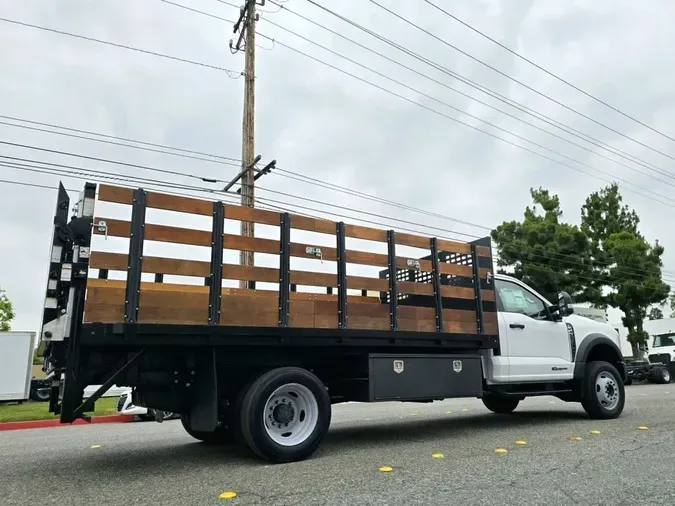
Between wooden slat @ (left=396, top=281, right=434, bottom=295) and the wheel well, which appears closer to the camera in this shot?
wooden slat @ (left=396, top=281, right=434, bottom=295)

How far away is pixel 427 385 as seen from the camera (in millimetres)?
6191

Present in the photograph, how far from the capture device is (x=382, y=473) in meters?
4.57

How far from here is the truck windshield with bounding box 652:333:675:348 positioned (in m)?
23.6

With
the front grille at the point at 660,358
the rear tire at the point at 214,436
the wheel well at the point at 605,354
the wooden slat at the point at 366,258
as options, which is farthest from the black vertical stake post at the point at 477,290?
the front grille at the point at 660,358

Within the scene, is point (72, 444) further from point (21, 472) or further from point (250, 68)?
point (250, 68)

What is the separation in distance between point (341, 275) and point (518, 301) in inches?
126

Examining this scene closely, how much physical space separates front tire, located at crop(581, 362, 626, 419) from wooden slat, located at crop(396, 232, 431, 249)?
10.8 ft

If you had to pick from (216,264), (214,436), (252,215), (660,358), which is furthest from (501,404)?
(660,358)

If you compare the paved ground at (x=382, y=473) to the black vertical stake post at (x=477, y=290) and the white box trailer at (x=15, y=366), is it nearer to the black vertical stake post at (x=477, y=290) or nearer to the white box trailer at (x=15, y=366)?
the black vertical stake post at (x=477, y=290)

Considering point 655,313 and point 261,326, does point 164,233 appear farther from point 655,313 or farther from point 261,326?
point 655,313

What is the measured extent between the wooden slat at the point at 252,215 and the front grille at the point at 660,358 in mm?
22123

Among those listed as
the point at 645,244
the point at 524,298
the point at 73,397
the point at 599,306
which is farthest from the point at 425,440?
the point at 645,244

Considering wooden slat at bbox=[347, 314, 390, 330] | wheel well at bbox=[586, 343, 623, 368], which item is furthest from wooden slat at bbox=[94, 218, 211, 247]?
wheel well at bbox=[586, 343, 623, 368]

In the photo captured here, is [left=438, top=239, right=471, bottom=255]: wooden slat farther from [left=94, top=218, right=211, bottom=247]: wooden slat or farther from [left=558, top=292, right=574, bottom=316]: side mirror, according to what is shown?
[left=94, top=218, right=211, bottom=247]: wooden slat
